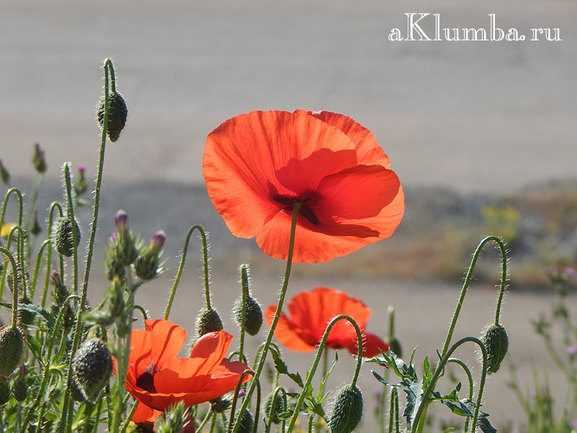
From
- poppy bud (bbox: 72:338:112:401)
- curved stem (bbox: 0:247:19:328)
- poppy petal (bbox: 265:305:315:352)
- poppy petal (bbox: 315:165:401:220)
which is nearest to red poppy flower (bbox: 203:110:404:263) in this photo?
poppy petal (bbox: 315:165:401:220)

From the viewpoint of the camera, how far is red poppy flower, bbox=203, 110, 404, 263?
1.51 m

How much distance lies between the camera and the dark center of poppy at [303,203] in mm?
1575

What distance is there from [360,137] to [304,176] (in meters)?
0.09

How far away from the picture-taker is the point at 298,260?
165 cm

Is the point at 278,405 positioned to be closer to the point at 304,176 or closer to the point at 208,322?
the point at 208,322

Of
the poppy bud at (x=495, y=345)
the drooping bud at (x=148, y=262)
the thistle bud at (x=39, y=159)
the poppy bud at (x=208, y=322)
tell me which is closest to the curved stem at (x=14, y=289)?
the poppy bud at (x=208, y=322)

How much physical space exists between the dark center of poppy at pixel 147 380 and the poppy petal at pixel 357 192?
0.28m

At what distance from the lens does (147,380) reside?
1564mm

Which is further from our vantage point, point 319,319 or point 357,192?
point 319,319

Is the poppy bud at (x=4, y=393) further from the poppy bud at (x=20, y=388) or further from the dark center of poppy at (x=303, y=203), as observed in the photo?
the dark center of poppy at (x=303, y=203)

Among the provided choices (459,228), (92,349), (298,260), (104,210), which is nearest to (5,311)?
(298,260)

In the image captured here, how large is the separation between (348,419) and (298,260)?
0.25 meters

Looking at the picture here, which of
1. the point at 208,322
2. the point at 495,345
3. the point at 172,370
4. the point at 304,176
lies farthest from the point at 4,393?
the point at 495,345

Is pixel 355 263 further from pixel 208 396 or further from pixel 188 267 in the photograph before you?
pixel 208 396
